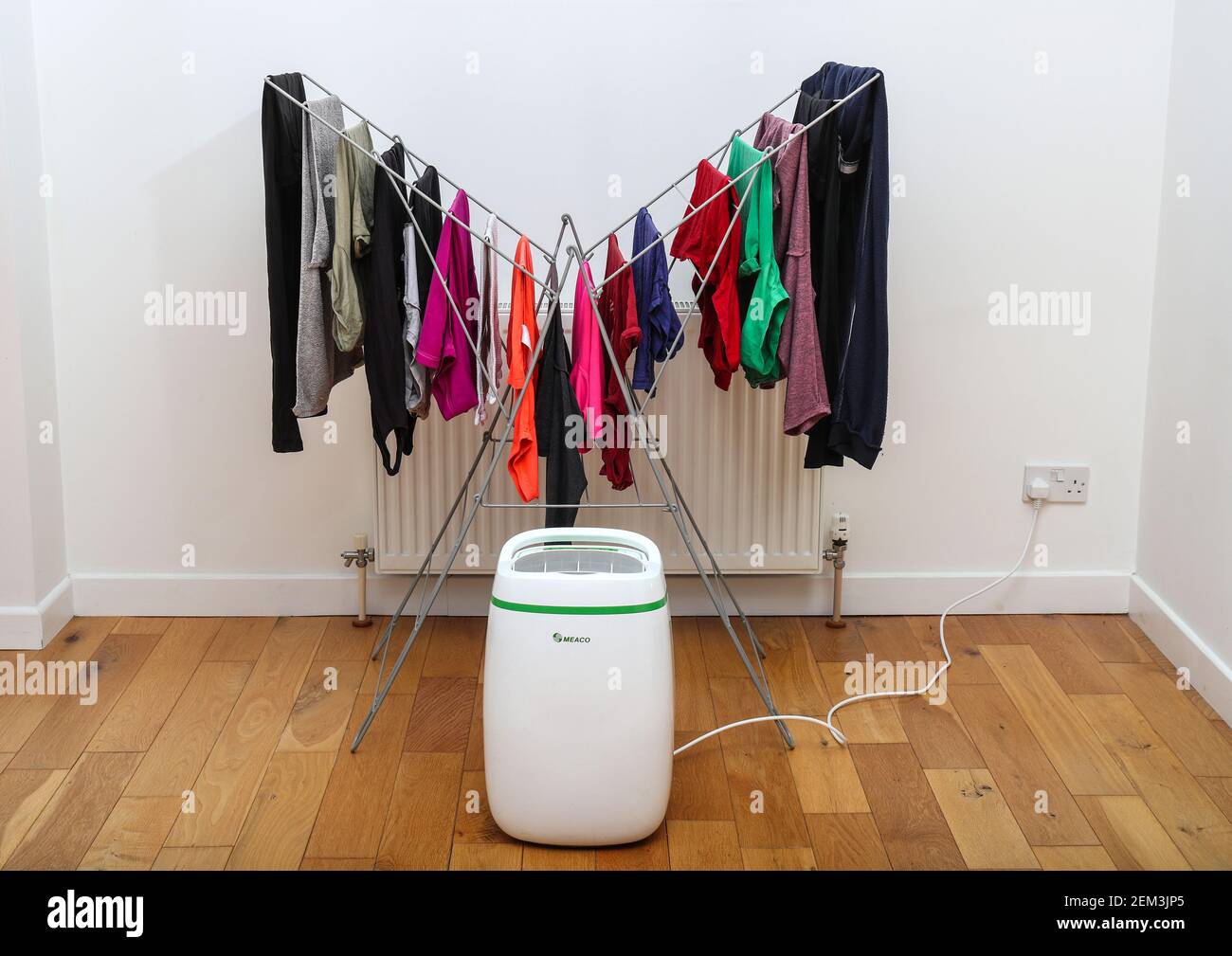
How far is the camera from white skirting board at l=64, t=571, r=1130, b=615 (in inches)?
134

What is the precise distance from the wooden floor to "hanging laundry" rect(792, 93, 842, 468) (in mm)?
790

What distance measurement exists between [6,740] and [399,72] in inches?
69.6

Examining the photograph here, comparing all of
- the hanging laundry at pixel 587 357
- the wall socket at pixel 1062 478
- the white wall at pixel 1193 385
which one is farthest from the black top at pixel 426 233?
the white wall at pixel 1193 385

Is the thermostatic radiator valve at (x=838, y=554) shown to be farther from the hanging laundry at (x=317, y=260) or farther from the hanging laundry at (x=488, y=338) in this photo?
the hanging laundry at (x=317, y=260)

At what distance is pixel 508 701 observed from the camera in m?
2.33

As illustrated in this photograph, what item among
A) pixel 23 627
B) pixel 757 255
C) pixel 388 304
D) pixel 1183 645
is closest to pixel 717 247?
pixel 757 255

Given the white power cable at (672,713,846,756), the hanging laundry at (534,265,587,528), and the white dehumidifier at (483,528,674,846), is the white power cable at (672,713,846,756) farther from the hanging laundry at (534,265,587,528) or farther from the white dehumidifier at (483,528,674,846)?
the hanging laundry at (534,265,587,528)

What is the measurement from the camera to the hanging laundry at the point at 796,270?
106 inches

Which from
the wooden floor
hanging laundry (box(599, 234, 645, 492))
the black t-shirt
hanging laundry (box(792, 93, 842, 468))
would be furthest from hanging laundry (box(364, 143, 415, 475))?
hanging laundry (box(792, 93, 842, 468))

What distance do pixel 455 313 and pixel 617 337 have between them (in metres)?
0.35
